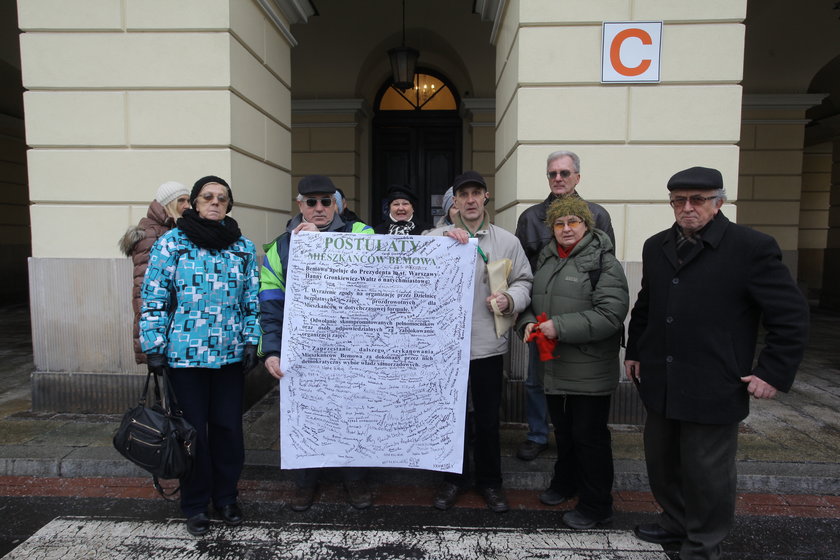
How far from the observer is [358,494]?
3.41 metres

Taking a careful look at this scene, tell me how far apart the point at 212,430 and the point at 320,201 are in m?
1.46

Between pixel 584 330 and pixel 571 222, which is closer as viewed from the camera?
pixel 584 330

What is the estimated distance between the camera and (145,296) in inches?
114

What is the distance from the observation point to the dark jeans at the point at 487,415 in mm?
3221

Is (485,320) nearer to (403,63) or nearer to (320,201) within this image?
(320,201)

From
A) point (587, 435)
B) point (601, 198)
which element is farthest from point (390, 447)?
point (601, 198)

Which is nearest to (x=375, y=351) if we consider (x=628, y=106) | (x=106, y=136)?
(x=628, y=106)

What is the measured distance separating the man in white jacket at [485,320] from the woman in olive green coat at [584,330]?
0.17 meters

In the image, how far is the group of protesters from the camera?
2.58 metres

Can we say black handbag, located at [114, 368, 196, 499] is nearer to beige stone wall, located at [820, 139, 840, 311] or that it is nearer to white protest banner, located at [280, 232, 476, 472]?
white protest banner, located at [280, 232, 476, 472]

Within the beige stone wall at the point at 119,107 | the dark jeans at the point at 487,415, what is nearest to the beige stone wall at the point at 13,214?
the beige stone wall at the point at 119,107

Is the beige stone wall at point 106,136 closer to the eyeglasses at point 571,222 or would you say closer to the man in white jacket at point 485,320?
the man in white jacket at point 485,320

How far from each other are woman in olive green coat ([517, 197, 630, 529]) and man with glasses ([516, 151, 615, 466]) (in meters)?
0.47

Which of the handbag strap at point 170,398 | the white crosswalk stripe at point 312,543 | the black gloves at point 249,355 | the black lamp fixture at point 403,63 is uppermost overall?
the black lamp fixture at point 403,63
